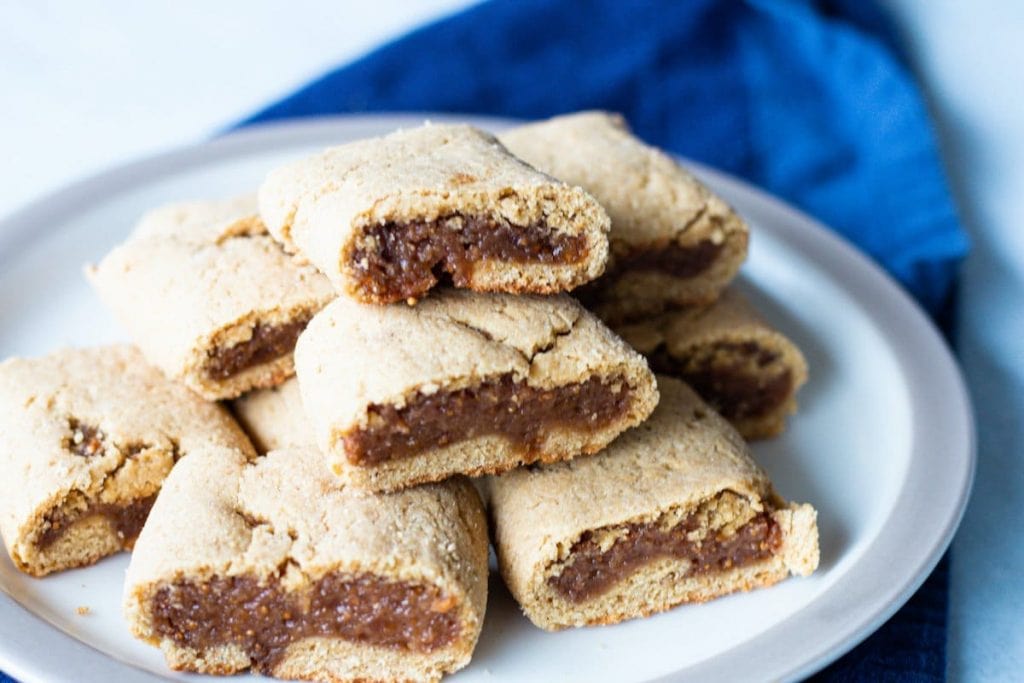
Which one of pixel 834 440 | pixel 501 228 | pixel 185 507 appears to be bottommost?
pixel 834 440

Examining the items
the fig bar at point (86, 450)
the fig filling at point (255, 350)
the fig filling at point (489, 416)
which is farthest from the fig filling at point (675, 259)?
the fig bar at point (86, 450)

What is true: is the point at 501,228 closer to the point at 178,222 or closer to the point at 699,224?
the point at 699,224

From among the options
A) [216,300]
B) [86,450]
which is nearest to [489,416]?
[216,300]

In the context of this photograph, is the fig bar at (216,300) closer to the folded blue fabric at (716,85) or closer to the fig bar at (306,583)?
the fig bar at (306,583)

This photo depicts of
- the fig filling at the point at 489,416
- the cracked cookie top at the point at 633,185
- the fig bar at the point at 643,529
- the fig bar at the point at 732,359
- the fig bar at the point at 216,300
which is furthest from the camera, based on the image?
the fig bar at the point at 732,359

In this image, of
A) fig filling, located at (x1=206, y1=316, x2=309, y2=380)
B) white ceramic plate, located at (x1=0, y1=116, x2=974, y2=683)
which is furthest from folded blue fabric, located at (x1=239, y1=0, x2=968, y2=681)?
fig filling, located at (x1=206, y1=316, x2=309, y2=380)

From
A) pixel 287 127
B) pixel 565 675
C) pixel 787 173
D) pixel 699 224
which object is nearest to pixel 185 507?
pixel 565 675
